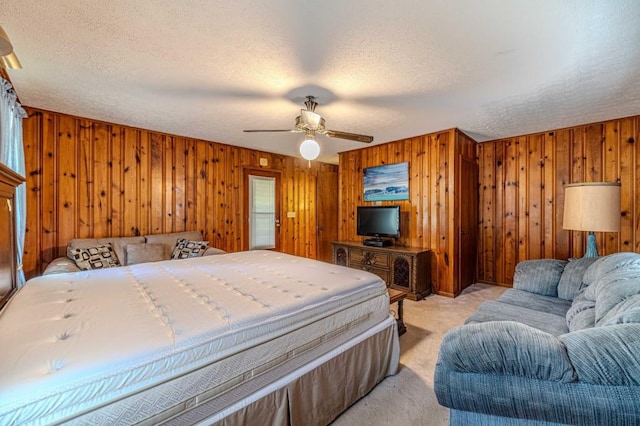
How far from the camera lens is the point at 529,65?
214 centimetres

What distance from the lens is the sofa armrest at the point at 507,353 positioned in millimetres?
903

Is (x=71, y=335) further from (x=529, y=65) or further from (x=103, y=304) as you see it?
(x=529, y=65)

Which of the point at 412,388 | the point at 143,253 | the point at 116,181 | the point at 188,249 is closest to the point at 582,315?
the point at 412,388

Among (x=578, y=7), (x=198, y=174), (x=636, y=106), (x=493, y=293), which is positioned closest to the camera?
(x=578, y=7)

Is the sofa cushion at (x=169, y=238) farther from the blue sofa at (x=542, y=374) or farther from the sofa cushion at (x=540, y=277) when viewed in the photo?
the sofa cushion at (x=540, y=277)

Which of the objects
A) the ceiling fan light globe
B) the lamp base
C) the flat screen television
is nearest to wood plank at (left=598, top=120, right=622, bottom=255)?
the lamp base

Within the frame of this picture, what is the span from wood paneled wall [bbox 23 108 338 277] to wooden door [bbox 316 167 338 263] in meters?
1.38

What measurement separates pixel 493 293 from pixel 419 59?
360cm

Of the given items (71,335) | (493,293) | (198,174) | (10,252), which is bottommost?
(493,293)

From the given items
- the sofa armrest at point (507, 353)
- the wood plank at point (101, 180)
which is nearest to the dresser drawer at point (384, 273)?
the sofa armrest at point (507, 353)

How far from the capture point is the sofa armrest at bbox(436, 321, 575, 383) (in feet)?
2.96

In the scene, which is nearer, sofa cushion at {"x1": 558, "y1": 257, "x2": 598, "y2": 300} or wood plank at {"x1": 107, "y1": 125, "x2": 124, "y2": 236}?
sofa cushion at {"x1": 558, "y1": 257, "x2": 598, "y2": 300}

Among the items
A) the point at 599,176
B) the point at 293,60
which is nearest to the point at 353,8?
the point at 293,60

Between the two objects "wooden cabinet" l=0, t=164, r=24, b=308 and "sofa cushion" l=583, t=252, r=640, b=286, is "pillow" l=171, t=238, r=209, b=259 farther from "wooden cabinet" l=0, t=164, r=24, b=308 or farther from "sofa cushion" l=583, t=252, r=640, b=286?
"sofa cushion" l=583, t=252, r=640, b=286
